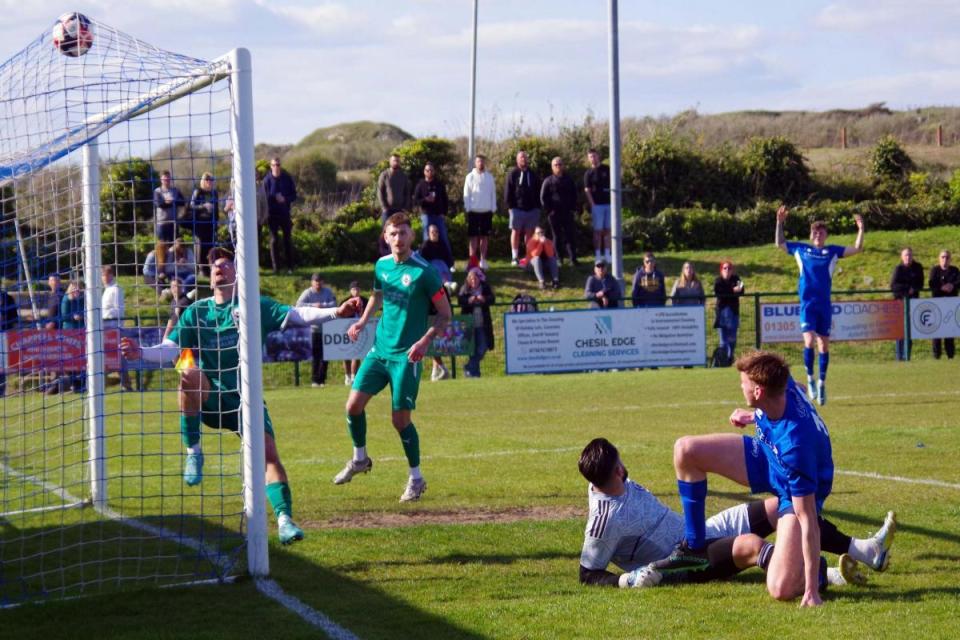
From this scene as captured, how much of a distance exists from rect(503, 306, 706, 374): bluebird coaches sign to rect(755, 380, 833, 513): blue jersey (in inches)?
621

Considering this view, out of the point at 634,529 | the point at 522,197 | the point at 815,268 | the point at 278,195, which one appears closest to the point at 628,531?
the point at 634,529

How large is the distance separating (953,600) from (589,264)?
24836 mm

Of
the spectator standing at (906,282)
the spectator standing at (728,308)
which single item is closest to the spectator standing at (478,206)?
the spectator standing at (728,308)

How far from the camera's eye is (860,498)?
9633 mm

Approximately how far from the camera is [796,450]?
629 centimetres

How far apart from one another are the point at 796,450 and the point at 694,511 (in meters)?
0.91

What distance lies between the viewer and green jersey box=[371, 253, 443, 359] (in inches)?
384

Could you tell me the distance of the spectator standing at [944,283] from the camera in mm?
24141

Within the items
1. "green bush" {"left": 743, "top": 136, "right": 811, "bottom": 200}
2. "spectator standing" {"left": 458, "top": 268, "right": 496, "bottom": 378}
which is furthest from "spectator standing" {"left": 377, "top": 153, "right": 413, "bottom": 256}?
"green bush" {"left": 743, "top": 136, "right": 811, "bottom": 200}

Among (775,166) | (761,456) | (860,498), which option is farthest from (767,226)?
(761,456)

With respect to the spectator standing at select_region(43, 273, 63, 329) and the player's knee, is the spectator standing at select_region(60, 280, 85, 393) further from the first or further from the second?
the player's knee

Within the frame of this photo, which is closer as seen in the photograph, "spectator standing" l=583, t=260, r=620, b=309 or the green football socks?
the green football socks

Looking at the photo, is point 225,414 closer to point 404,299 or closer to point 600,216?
point 404,299

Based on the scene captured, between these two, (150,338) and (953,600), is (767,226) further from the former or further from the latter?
(953,600)
